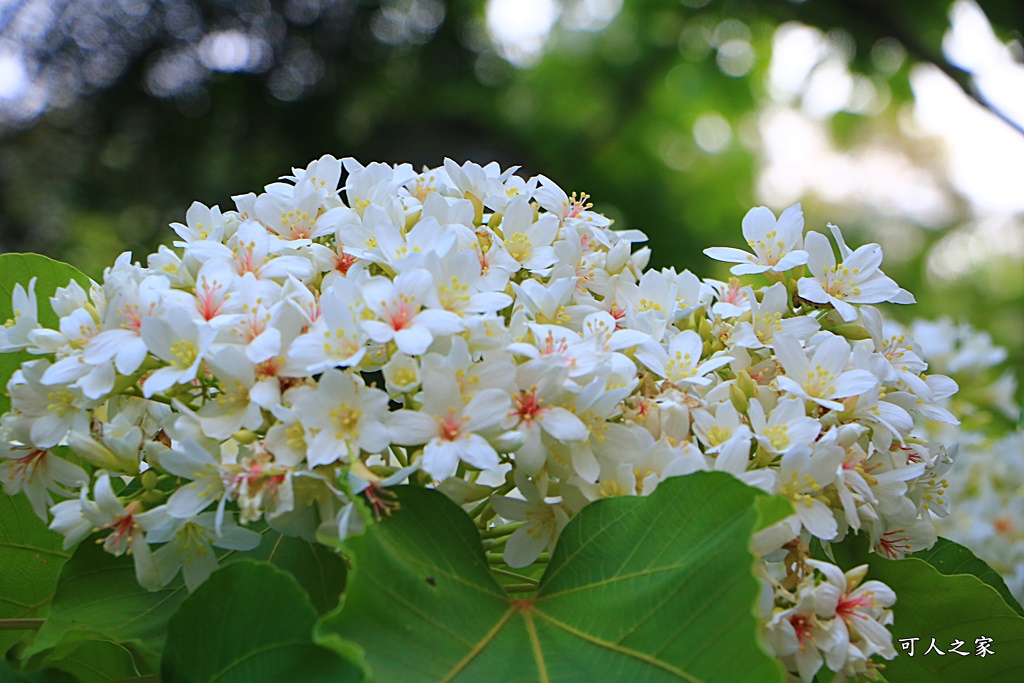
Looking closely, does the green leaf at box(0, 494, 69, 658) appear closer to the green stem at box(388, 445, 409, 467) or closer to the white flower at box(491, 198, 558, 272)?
the green stem at box(388, 445, 409, 467)

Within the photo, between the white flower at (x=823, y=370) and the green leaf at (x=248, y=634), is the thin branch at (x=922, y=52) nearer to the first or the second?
the white flower at (x=823, y=370)

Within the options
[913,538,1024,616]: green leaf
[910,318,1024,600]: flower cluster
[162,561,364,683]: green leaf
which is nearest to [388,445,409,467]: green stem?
[162,561,364,683]: green leaf

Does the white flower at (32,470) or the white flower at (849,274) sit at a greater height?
the white flower at (849,274)

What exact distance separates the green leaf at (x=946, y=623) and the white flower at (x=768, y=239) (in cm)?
21

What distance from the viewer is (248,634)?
1.34 ft

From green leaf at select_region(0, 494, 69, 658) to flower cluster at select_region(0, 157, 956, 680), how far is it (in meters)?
0.06

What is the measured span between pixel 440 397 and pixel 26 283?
369 millimetres

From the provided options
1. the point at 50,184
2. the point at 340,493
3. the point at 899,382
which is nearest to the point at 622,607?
the point at 340,493

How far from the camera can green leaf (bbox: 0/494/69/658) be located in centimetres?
58

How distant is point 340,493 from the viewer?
0.42m

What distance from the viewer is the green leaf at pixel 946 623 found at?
0.55m

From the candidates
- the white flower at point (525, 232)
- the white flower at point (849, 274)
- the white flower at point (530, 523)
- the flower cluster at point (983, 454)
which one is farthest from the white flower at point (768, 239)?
the flower cluster at point (983, 454)

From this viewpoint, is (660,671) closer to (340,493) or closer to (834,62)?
(340,493)

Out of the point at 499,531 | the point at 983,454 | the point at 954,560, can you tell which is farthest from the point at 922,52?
the point at 499,531
